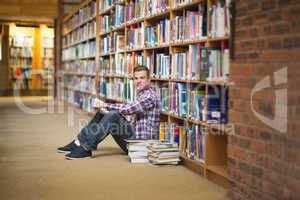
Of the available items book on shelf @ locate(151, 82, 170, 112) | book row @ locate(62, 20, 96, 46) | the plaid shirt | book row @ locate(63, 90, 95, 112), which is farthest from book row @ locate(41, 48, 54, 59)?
the plaid shirt

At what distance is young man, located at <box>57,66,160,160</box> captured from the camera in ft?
16.1

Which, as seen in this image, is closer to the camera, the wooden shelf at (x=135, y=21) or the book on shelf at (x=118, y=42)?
the wooden shelf at (x=135, y=21)

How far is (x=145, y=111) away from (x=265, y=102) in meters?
2.06

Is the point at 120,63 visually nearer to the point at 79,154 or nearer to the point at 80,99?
the point at 79,154

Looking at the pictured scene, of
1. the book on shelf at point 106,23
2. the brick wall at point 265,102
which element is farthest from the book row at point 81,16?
the brick wall at point 265,102

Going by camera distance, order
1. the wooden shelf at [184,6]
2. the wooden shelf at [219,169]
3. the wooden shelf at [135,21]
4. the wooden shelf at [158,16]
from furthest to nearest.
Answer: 1. the wooden shelf at [135,21]
2. the wooden shelf at [158,16]
3. the wooden shelf at [184,6]
4. the wooden shelf at [219,169]

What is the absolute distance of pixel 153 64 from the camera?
554cm

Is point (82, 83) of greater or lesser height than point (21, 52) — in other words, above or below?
below

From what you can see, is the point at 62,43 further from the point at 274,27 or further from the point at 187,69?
the point at 274,27

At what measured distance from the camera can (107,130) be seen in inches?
194

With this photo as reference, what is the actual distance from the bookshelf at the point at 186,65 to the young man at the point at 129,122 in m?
0.20

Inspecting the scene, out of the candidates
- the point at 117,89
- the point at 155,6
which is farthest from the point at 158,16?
the point at 117,89

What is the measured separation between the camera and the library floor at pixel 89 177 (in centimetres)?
364

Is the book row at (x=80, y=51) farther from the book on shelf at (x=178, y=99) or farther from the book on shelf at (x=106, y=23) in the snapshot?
the book on shelf at (x=178, y=99)
